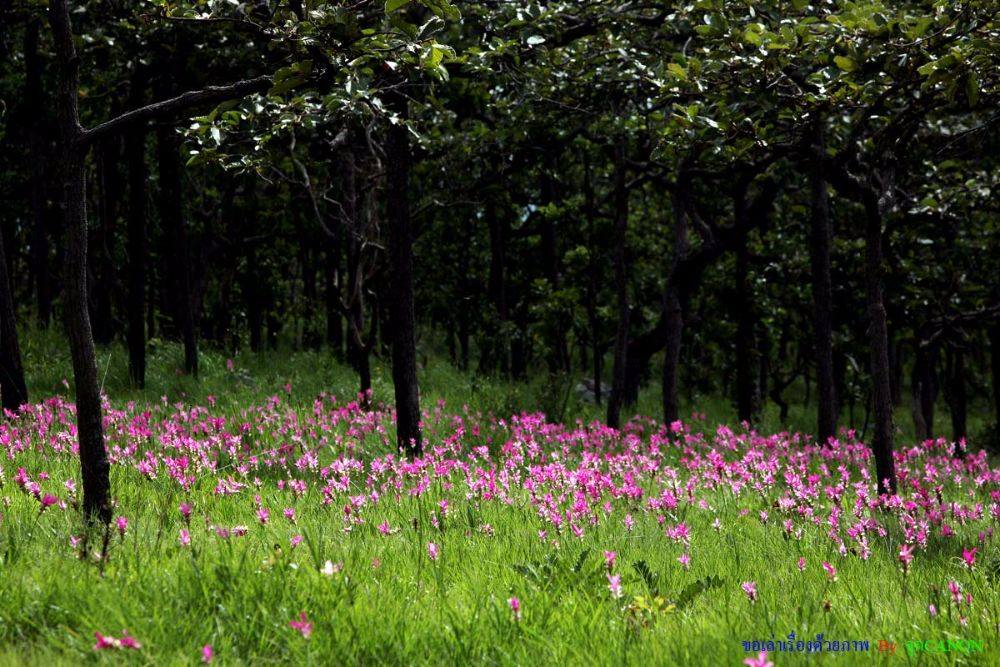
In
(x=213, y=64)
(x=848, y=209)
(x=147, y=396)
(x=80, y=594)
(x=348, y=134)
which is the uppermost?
(x=213, y=64)

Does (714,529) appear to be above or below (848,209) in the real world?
below

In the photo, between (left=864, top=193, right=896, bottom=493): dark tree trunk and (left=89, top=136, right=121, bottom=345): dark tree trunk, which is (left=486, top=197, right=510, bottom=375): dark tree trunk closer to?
(left=89, top=136, right=121, bottom=345): dark tree trunk

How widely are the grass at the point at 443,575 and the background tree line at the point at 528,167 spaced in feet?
2.88

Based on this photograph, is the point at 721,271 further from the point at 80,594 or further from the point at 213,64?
the point at 80,594

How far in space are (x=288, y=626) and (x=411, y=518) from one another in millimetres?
1826

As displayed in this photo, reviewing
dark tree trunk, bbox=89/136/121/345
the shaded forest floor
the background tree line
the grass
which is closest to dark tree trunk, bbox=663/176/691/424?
the background tree line

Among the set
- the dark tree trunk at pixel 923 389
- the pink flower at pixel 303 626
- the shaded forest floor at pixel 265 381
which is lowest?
the dark tree trunk at pixel 923 389

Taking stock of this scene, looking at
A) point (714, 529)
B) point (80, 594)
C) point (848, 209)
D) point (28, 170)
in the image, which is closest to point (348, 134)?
point (714, 529)

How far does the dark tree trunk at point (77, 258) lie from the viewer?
4.04 metres

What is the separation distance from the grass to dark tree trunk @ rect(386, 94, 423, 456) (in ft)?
3.41

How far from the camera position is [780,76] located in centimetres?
544

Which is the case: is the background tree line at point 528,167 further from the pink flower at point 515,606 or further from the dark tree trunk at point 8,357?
the pink flower at point 515,606

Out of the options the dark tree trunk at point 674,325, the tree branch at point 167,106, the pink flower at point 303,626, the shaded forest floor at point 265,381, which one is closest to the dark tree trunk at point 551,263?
the shaded forest floor at point 265,381

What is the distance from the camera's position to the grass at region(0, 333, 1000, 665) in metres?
3.20
